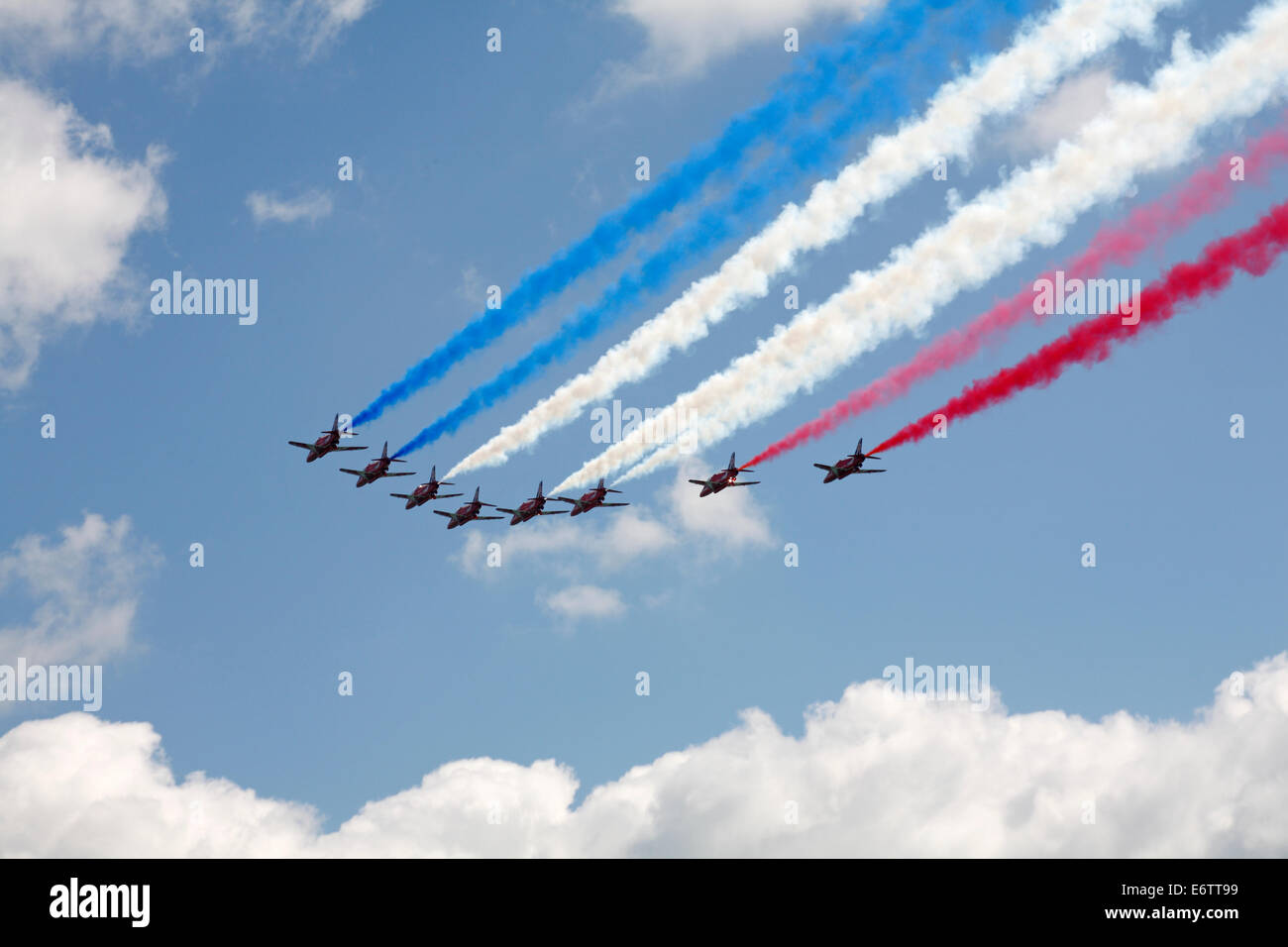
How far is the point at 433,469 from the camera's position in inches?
3585
